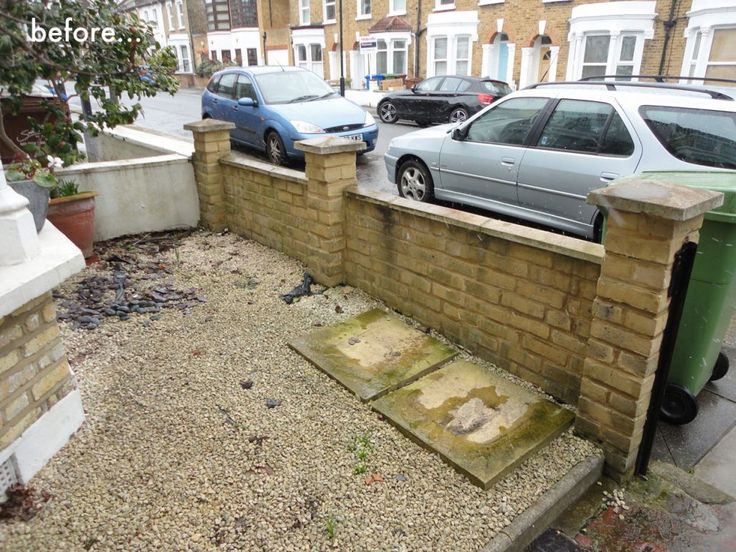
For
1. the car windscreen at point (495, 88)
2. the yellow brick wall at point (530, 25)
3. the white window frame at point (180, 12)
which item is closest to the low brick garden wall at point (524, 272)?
the car windscreen at point (495, 88)

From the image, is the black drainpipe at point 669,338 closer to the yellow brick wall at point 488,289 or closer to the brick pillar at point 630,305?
the brick pillar at point 630,305

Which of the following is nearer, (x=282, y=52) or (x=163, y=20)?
(x=282, y=52)

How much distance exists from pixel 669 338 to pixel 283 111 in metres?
8.28

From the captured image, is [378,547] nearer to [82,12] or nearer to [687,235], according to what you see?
[687,235]

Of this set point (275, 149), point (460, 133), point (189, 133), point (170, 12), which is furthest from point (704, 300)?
point (170, 12)

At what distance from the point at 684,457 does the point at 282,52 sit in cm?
3534

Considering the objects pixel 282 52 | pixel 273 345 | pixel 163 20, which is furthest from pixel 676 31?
pixel 163 20

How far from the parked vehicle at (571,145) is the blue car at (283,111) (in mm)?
2924

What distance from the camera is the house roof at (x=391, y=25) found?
23.4 meters

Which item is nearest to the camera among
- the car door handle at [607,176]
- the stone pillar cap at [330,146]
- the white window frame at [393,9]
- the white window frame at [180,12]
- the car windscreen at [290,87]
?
the stone pillar cap at [330,146]

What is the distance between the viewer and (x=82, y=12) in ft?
15.9

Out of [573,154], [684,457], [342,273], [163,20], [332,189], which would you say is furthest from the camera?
[163,20]

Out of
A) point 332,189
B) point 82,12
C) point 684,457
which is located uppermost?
point 82,12

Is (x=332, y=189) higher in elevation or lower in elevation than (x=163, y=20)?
lower
